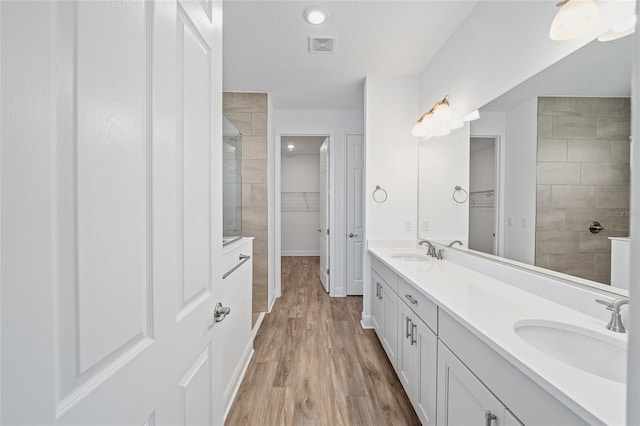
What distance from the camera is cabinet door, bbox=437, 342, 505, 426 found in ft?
3.04

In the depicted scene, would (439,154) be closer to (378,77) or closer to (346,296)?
(378,77)

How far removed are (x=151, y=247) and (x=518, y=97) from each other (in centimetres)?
189

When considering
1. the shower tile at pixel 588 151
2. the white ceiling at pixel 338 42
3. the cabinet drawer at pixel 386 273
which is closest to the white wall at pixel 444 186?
the cabinet drawer at pixel 386 273

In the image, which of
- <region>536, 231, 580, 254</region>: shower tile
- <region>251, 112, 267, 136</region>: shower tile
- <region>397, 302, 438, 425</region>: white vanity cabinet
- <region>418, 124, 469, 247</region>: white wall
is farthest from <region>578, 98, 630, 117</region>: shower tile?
<region>251, 112, 267, 136</region>: shower tile

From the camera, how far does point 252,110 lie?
332 centimetres

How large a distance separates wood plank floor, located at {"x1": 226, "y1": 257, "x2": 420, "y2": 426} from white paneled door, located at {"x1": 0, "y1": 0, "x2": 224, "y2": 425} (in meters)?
1.07

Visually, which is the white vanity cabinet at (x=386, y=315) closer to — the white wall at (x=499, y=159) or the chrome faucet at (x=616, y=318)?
the white wall at (x=499, y=159)

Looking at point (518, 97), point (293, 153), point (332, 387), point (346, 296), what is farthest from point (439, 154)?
point (293, 153)

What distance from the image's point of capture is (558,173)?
49.2 inches

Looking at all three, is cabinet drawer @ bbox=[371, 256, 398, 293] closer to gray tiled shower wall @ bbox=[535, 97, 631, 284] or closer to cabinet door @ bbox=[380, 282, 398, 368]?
cabinet door @ bbox=[380, 282, 398, 368]

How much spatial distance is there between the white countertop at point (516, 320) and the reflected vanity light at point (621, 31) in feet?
3.53

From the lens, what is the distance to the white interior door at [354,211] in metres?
3.87

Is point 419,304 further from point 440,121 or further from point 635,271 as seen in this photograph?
point 440,121

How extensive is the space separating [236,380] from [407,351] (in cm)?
117
